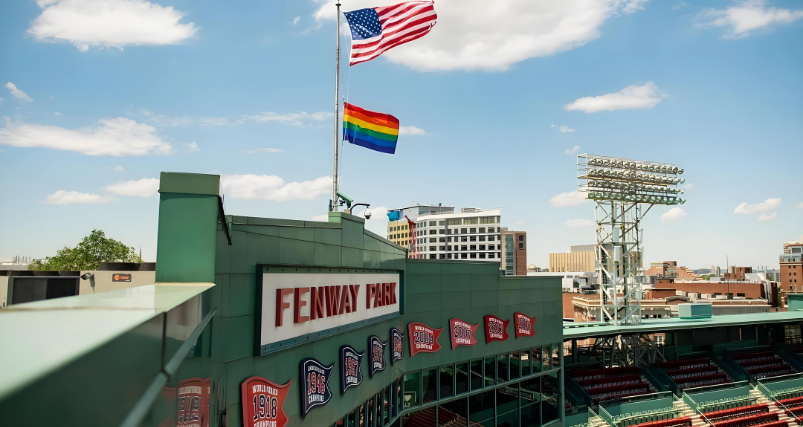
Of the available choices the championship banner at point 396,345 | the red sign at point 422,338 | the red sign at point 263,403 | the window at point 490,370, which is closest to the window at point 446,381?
the red sign at point 422,338

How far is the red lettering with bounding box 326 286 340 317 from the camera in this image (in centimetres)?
1059

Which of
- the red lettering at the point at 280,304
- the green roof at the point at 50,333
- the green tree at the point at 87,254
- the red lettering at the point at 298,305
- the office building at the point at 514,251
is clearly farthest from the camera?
the office building at the point at 514,251

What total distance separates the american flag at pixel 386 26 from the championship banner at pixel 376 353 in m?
8.35

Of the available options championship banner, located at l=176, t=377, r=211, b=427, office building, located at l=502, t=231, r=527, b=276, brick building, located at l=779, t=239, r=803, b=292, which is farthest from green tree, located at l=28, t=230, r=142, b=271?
brick building, located at l=779, t=239, r=803, b=292

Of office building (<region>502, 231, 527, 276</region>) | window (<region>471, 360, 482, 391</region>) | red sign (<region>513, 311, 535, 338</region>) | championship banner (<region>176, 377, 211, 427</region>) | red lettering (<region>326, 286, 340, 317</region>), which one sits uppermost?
office building (<region>502, 231, 527, 276</region>)

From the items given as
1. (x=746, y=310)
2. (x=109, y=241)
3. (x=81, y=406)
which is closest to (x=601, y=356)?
(x=81, y=406)

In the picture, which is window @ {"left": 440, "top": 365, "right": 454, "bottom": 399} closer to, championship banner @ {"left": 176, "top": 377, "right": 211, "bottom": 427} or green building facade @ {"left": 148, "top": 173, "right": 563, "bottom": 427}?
green building facade @ {"left": 148, "top": 173, "right": 563, "bottom": 427}

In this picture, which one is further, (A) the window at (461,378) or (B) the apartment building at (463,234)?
(B) the apartment building at (463,234)

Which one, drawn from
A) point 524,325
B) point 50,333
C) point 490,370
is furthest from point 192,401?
point 524,325

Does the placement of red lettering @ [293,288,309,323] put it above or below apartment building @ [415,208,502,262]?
below

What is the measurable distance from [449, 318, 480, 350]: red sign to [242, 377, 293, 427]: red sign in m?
10.5

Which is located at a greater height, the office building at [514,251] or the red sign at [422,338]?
the office building at [514,251]

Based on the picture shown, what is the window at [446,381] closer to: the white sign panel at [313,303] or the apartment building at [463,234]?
the white sign panel at [313,303]

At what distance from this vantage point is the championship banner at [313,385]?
9.61 m
